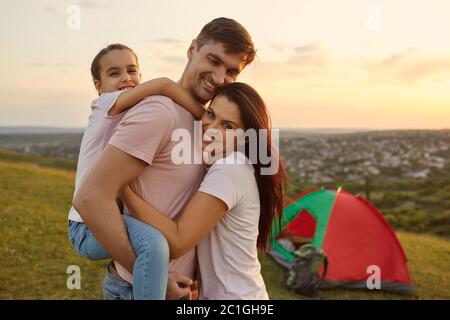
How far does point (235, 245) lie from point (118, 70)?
1.73 metres

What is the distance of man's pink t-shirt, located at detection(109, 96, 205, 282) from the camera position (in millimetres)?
2029

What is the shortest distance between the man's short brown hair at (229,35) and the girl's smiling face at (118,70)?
1072 millimetres

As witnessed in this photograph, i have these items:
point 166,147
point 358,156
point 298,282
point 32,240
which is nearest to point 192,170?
point 166,147

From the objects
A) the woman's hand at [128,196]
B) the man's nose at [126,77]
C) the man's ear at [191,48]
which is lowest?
the woman's hand at [128,196]

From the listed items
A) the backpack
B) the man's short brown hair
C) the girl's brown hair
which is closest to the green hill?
the backpack

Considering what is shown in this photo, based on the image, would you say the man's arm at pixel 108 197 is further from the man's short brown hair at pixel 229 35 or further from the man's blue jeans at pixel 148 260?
the man's short brown hair at pixel 229 35

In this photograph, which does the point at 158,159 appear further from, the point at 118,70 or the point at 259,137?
the point at 118,70

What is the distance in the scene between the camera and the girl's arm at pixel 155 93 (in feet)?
7.27

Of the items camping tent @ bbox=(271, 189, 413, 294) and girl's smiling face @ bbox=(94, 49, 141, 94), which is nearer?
girl's smiling face @ bbox=(94, 49, 141, 94)

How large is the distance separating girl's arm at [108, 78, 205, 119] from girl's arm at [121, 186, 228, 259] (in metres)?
0.40

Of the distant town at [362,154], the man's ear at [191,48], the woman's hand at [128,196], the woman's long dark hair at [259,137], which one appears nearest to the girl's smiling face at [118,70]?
the man's ear at [191,48]

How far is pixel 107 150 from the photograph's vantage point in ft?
6.68

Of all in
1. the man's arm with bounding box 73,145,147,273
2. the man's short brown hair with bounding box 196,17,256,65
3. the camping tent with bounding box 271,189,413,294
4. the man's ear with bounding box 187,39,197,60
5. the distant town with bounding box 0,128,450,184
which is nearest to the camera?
the man's arm with bounding box 73,145,147,273

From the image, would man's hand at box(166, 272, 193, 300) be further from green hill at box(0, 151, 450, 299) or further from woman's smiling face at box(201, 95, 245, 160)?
green hill at box(0, 151, 450, 299)
